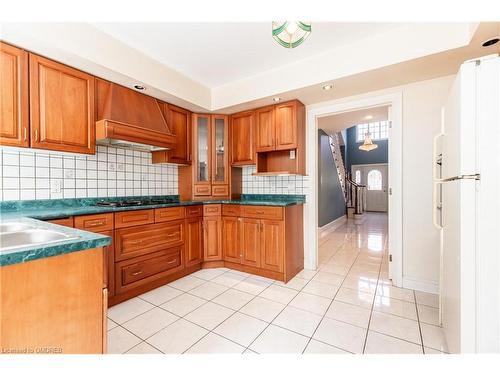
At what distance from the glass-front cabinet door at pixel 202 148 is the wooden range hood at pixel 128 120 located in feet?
1.91

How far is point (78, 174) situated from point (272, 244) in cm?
224

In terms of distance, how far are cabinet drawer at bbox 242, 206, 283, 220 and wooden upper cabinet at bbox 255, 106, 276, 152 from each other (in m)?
0.84

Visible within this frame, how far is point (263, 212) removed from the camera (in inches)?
104

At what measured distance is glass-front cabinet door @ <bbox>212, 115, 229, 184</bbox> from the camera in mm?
3293

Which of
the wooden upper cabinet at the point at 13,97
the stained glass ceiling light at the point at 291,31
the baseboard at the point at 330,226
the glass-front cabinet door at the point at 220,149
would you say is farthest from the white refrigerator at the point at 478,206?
the baseboard at the point at 330,226

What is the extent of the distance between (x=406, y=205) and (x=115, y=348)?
2973mm

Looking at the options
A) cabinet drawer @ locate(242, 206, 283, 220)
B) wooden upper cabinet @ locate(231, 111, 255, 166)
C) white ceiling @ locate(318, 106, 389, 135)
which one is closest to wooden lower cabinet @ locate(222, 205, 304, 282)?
cabinet drawer @ locate(242, 206, 283, 220)

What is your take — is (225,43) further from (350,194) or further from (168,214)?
(350,194)

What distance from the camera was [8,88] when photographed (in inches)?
65.3

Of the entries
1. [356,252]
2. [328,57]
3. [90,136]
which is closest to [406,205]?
[356,252]

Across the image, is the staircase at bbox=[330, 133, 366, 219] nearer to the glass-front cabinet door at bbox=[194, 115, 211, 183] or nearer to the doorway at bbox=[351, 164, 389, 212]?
the doorway at bbox=[351, 164, 389, 212]

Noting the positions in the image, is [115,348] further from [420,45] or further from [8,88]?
[420,45]

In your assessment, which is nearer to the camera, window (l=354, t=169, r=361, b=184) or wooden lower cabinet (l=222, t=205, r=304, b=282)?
wooden lower cabinet (l=222, t=205, r=304, b=282)

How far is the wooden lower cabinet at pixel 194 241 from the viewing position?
2.74 metres
